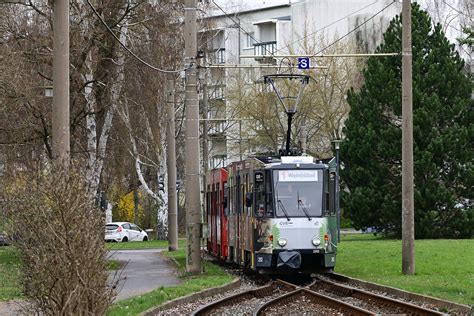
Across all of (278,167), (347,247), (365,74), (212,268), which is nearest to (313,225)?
(278,167)

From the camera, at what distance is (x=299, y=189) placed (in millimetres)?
25500

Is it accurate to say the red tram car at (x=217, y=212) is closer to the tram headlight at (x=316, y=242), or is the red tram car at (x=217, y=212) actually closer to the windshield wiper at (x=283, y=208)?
the windshield wiper at (x=283, y=208)

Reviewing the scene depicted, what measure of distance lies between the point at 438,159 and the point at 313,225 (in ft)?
68.4

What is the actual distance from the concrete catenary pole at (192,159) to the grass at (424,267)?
13.5 feet

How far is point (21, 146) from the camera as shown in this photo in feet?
123

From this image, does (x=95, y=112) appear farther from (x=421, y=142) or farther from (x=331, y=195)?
(x=421, y=142)

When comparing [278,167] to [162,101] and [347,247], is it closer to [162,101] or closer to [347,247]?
[347,247]

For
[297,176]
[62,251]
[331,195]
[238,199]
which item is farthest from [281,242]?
[62,251]

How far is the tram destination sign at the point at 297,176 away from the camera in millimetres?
25469

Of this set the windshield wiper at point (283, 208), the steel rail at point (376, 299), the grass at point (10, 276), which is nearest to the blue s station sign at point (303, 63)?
the windshield wiper at point (283, 208)

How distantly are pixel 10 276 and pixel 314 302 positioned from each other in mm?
7150

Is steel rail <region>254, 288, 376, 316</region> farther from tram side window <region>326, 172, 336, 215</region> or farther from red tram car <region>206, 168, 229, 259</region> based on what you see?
red tram car <region>206, 168, 229, 259</region>

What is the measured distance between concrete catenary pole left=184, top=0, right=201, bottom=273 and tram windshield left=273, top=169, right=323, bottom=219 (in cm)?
248

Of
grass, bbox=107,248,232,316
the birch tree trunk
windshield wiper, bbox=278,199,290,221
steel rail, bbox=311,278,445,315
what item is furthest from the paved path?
steel rail, bbox=311,278,445,315
